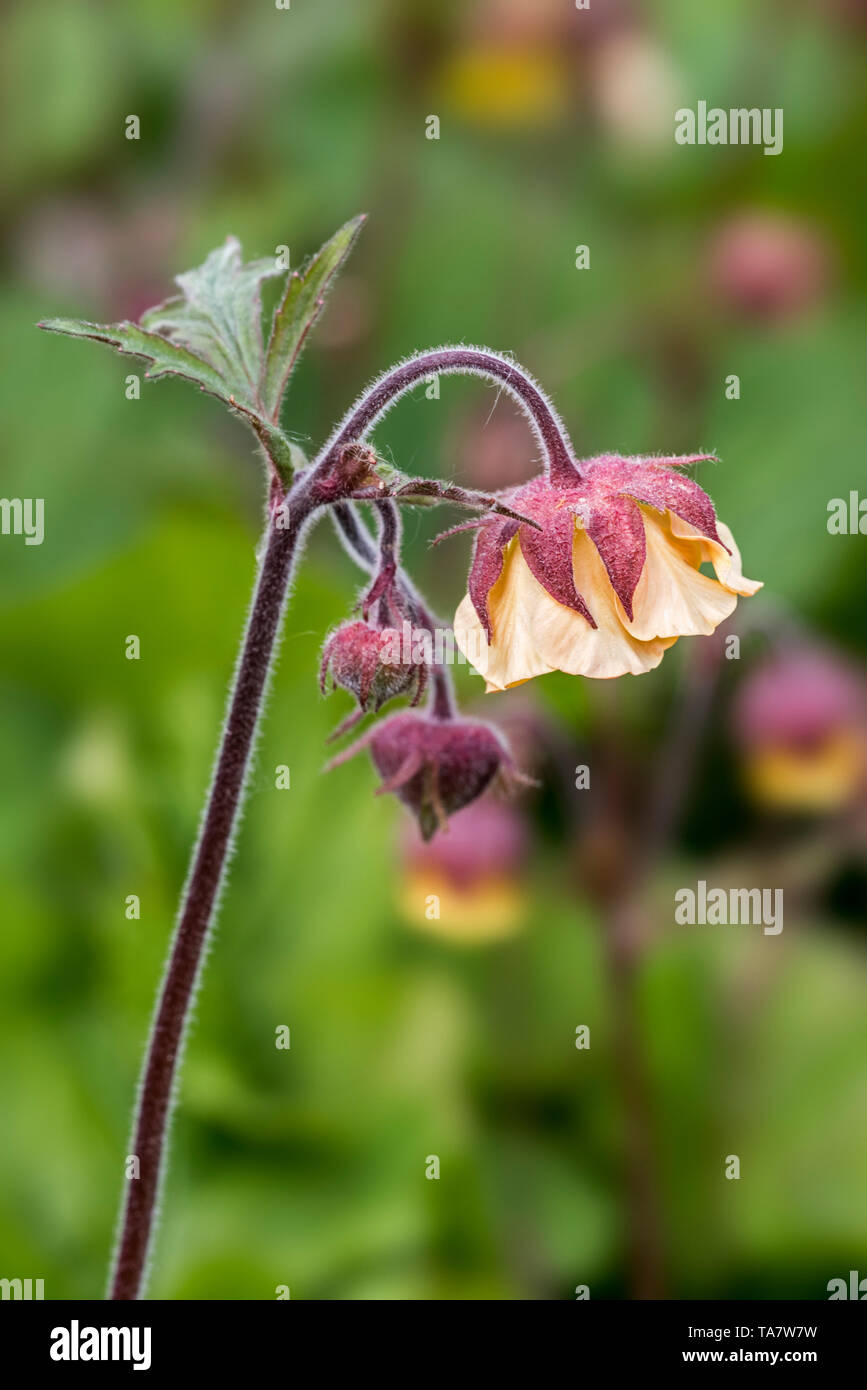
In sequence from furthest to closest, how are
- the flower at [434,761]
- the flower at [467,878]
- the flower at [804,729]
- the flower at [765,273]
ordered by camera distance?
the flower at [765,273], the flower at [804,729], the flower at [467,878], the flower at [434,761]

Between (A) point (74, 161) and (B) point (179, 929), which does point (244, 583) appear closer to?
(B) point (179, 929)

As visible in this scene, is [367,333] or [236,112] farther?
[236,112]

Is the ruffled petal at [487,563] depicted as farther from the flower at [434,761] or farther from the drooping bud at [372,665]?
the flower at [434,761]

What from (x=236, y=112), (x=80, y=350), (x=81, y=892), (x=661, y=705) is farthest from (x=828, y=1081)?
(x=236, y=112)

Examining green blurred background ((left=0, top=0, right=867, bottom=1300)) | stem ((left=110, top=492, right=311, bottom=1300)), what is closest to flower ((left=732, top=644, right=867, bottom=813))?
green blurred background ((left=0, top=0, right=867, bottom=1300))

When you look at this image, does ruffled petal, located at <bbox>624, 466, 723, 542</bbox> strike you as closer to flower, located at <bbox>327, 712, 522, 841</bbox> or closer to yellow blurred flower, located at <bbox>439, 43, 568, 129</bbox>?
flower, located at <bbox>327, 712, 522, 841</bbox>

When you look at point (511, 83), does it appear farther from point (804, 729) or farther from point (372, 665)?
point (372, 665)

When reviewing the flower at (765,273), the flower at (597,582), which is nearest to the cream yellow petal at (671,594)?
the flower at (597,582)
